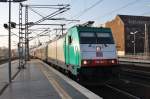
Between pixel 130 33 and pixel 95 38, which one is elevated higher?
pixel 130 33

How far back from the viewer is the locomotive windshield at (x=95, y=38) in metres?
19.9

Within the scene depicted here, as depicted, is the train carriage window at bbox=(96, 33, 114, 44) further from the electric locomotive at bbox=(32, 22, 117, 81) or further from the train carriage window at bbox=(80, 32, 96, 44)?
the train carriage window at bbox=(80, 32, 96, 44)

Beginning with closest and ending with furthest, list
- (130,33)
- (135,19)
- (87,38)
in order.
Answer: (87,38) < (130,33) < (135,19)

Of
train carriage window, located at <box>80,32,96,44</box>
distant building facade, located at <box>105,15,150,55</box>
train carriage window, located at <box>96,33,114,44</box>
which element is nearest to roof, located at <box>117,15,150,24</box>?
distant building facade, located at <box>105,15,150,55</box>

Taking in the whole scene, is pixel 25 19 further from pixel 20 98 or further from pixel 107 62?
pixel 20 98

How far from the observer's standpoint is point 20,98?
12859mm

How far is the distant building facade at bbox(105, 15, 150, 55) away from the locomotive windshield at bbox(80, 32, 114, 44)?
98.0 meters

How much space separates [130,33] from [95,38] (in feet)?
345

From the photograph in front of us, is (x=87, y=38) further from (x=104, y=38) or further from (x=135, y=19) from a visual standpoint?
(x=135, y=19)

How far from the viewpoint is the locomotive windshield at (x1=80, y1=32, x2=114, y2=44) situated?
65.4 ft

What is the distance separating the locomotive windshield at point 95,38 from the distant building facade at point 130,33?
97981mm

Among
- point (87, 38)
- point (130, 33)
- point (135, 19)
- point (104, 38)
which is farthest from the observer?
point (135, 19)

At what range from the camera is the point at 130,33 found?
124 m

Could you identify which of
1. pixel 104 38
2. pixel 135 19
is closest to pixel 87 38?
pixel 104 38
